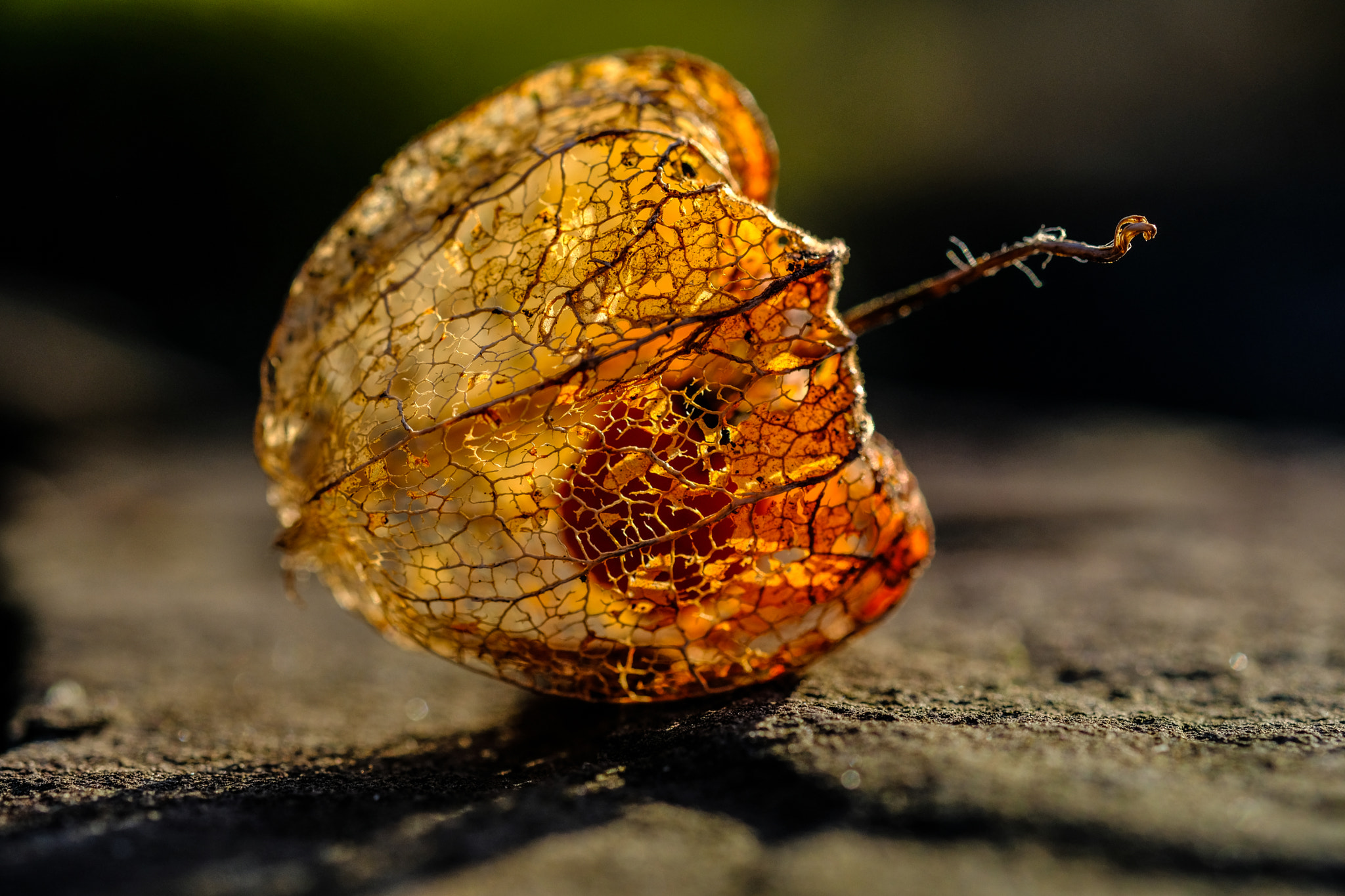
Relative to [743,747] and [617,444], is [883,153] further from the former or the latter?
[743,747]

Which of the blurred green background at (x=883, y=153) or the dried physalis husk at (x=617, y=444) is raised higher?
the blurred green background at (x=883, y=153)

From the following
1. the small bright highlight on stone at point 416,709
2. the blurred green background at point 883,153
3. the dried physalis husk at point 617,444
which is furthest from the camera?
the blurred green background at point 883,153

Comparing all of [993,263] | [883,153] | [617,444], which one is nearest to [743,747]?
[617,444]

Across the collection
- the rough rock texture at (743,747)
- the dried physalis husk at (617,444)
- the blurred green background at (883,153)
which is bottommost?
the rough rock texture at (743,747)

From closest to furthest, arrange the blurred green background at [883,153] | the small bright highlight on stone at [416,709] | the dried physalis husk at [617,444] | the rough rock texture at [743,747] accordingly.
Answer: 1. the rough rock texture at [743,747]
2. the dried physalis husk at [617,444]
3. the small bright highlight on stone at [416,709]
4. the blurred green background at [883,153]

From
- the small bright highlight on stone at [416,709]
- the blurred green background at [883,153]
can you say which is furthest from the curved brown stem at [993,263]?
the blurred green background at [883,153]

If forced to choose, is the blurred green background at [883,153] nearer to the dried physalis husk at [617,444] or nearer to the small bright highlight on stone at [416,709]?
the small bright highlight on stone at [416,709]
